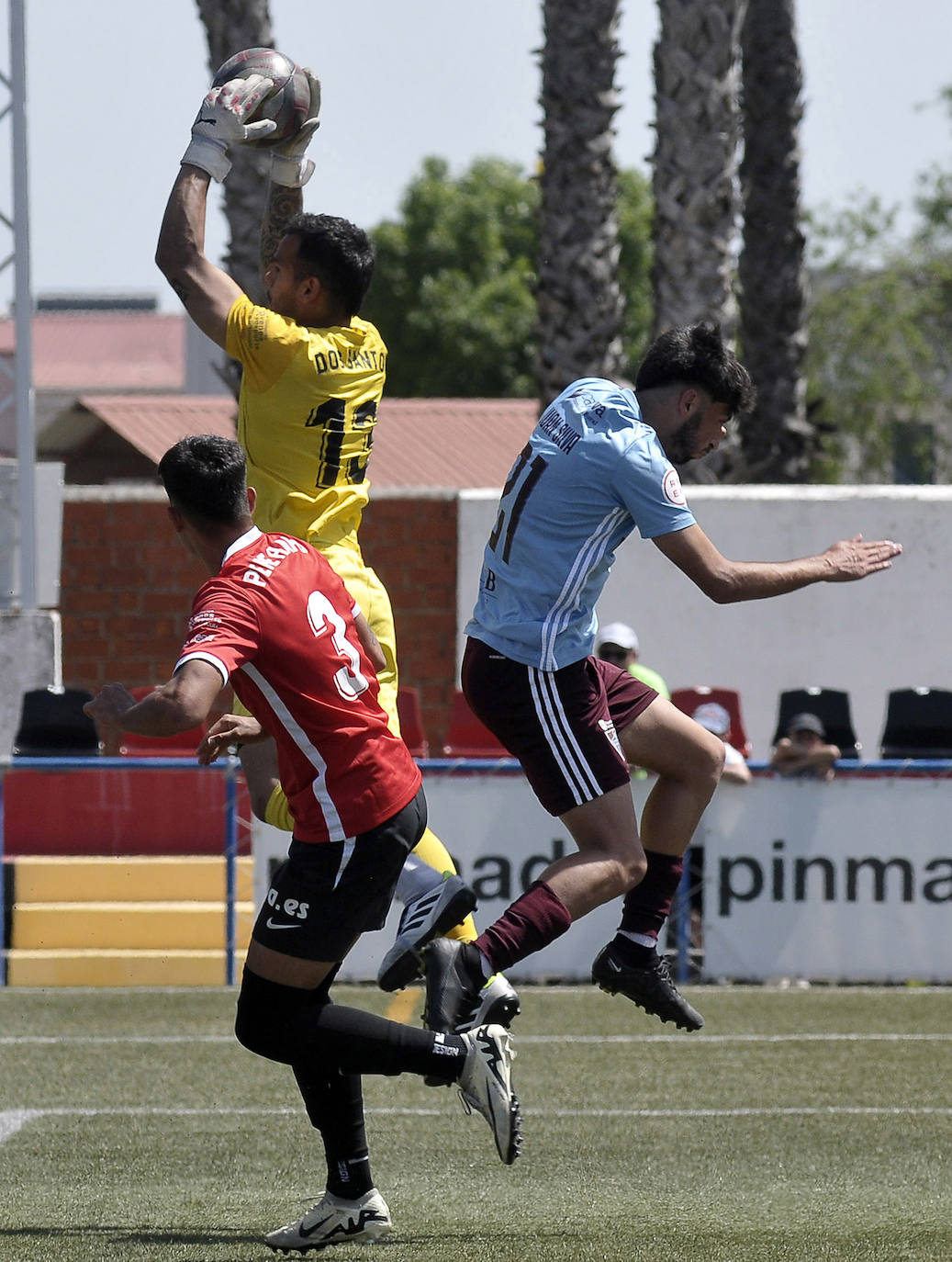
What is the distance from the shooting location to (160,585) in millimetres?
15219

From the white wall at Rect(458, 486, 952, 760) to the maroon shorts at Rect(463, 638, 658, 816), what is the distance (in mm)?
8808

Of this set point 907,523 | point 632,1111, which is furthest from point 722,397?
point 907,523

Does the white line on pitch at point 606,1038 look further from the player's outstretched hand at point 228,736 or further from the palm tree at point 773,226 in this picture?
the palm tree at point 773,226

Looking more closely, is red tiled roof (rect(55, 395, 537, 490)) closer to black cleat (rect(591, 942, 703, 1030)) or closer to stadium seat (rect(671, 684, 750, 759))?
stadium seat (rect(671, 684, 750, 759))

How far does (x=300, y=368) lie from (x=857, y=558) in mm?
1797

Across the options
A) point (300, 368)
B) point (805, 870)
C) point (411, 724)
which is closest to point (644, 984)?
point (300, 368)

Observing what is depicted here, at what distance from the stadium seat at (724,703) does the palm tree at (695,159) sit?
11.4ft

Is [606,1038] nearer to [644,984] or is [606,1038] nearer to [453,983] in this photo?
[644,984]

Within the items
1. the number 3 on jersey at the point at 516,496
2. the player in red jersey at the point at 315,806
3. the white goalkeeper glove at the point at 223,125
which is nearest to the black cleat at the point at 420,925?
the player in red jersey at the point at 315,806

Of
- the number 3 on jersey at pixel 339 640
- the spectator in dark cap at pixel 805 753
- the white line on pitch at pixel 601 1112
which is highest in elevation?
the number 3 on jersey at pixel 339 640

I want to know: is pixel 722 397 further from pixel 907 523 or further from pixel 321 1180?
pixel 907 523

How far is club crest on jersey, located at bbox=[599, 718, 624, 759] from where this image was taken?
19.8ft

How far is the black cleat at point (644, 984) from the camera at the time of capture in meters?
6.30

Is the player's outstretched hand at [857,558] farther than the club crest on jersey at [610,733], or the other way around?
the club crest on jersey at [610,733]
